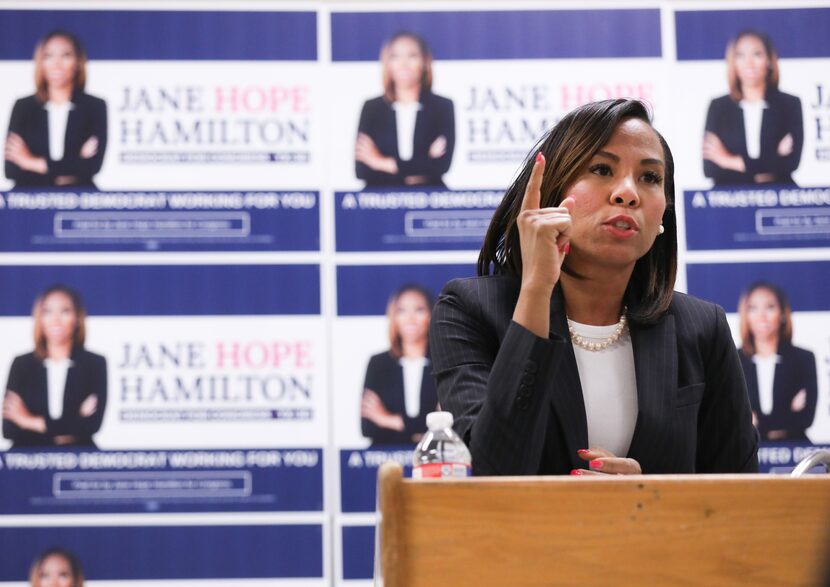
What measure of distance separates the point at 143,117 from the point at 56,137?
12.8 inches

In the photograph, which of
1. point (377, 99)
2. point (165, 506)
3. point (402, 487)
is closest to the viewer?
point (402, 487)

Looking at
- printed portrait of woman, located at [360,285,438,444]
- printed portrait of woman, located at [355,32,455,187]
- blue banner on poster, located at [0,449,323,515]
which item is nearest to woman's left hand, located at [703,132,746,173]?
printed portrait of woman, located at [355,32,455,187]

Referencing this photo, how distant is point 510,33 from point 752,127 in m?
0.99

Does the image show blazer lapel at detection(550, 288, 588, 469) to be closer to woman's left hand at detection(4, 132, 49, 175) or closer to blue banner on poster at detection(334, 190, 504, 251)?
blue banner on poster at detection(334, 190, 504, 251)

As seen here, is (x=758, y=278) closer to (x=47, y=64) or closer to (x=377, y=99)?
(x=377, y=99)

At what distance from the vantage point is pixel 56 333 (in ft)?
12.0

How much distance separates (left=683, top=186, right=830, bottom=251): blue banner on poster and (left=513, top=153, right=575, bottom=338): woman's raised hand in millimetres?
2148

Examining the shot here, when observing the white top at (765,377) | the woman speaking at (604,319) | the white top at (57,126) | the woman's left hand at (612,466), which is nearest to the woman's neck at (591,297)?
the woman speaking at (604,319)

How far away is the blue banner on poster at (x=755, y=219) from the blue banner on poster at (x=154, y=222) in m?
1.41

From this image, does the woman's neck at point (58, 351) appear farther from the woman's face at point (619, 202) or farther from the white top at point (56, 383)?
the woman's face at point (619, 202)

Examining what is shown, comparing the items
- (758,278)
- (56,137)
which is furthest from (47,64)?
(758,278)

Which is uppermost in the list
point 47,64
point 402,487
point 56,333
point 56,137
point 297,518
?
point 47,64

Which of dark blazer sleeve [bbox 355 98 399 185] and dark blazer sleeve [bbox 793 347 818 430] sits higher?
dark blazer sleeve [bbox 355 98 399 185]

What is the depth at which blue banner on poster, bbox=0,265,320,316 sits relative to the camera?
3.70 m
